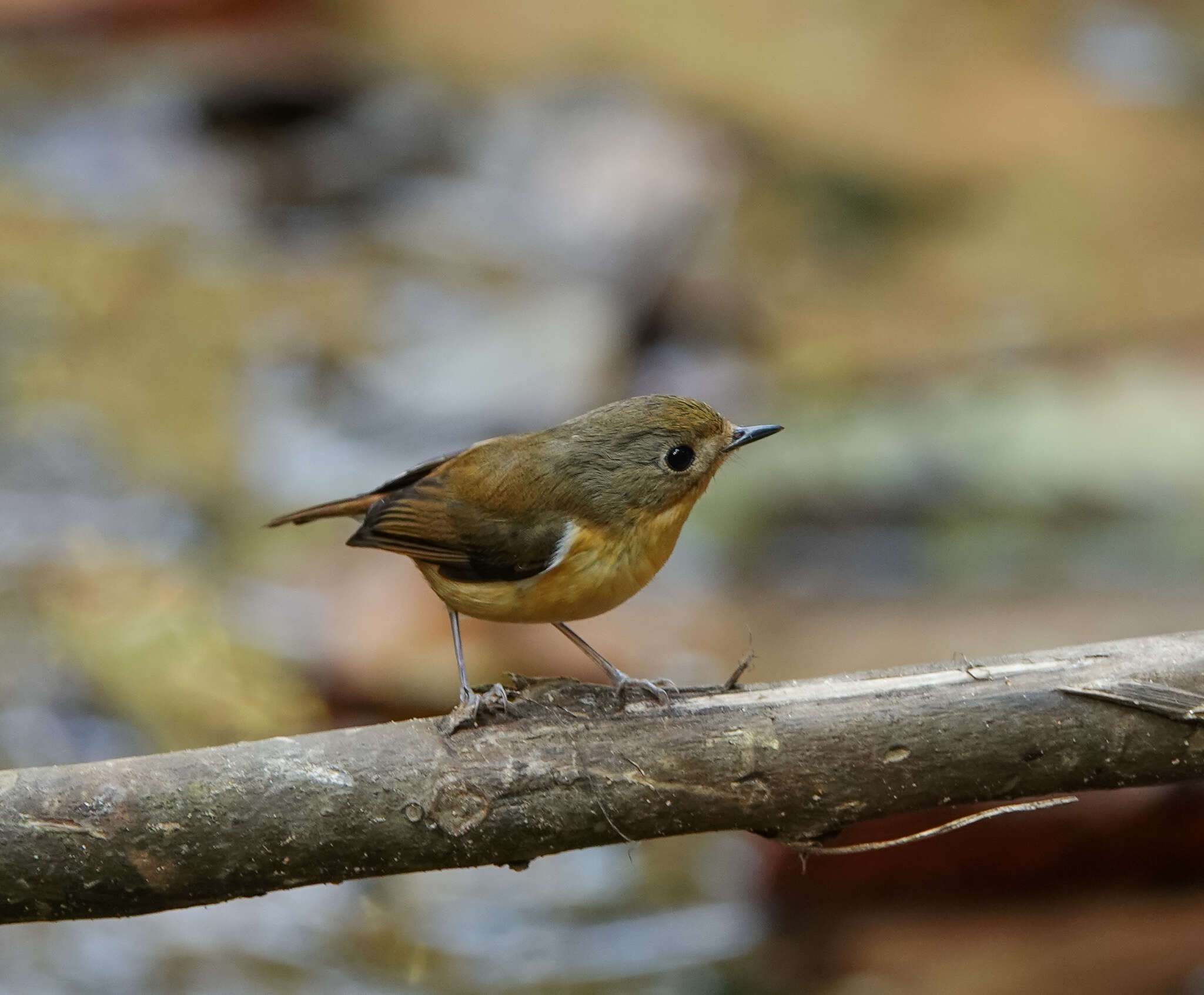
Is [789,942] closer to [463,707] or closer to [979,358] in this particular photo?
[463,707]

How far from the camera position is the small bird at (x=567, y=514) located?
149 inches

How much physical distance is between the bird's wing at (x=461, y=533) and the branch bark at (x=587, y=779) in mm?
746

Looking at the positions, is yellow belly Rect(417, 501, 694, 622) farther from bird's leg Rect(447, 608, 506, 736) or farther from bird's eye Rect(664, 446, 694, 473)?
bird's leg Rect(447, 608, 506, 736)

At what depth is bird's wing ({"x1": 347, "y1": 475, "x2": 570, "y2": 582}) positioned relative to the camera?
3.82 m

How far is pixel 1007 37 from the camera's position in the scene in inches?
475

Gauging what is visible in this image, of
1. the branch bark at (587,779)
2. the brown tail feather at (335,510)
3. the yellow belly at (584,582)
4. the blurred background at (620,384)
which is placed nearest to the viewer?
the branch bark at (587,779)

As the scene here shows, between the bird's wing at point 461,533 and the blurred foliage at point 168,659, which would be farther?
the blurred foliage at point 168,659

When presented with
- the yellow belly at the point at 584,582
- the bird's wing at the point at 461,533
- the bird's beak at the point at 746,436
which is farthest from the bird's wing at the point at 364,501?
the bird's beak at the point at 746,436

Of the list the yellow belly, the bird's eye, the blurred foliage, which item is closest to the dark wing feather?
the yellow belly

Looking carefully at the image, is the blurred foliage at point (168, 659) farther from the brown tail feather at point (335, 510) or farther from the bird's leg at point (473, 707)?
the bird's leg at point (473, 707)

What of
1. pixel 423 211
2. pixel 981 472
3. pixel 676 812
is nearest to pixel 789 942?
pixel 676 812

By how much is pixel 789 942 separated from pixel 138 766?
2549 mm

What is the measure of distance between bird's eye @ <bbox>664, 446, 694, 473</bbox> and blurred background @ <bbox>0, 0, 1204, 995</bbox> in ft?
Result: 5.17

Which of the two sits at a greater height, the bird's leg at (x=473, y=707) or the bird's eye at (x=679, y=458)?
the bird's eye at (x=679, y=458)
